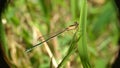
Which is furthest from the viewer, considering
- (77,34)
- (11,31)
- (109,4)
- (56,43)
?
(109,4)

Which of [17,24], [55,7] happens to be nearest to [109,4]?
[55,7]

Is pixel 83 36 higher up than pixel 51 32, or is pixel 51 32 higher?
pixel 83 36

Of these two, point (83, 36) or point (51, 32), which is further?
point (51, 32)

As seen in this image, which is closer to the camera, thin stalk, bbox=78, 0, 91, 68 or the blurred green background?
thin stalk, bbox=78, 0, 91, 68

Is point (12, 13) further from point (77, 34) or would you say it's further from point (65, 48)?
point (77, 34)

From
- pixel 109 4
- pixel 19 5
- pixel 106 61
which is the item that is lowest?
pixel 106 61

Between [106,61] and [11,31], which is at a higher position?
[11,31]

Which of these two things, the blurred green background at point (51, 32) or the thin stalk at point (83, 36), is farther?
the blurred green background at point (51, 32)

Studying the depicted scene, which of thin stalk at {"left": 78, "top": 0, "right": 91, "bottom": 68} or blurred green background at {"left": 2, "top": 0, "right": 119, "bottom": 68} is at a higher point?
thin stalk at {"left": 78, "top": 0, "right": 91, "bottom": 68}
